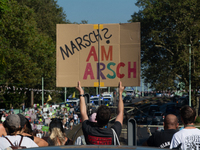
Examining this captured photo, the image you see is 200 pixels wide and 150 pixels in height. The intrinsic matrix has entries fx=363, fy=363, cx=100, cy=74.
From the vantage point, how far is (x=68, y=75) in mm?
6633

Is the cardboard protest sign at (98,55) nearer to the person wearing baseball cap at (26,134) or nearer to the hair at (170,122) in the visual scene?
the person wearing baseball cap at (26,134)

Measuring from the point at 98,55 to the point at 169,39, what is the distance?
110 feet

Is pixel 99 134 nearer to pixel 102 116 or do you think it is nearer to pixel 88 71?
pixel 102 116

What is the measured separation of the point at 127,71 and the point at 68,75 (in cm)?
108

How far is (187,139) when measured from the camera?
4.25 meters

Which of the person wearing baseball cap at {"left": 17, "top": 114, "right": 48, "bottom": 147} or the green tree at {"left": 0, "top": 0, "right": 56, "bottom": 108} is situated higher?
the green tree at {"left": 0, "top": 0, "right": 56, "bottom": 108}

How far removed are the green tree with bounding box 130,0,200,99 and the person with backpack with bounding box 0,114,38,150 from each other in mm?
32330

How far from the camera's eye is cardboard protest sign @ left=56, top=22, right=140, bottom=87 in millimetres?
6516

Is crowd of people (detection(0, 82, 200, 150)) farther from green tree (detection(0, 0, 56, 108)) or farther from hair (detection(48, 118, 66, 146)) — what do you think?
green tree (detection(0, 0, 56, 108))

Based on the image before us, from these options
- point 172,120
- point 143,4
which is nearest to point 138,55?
point 172,120

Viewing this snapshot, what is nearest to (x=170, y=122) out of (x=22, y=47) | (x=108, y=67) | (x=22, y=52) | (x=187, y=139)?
(x=187, y=139)

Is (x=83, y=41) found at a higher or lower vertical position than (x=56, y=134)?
higher

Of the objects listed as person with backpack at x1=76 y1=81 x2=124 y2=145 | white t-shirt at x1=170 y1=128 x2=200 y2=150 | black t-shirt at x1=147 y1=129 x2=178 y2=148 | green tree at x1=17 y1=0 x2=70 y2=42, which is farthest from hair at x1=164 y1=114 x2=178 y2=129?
green tree at x1=17 y1=0 x2=70 y2=42

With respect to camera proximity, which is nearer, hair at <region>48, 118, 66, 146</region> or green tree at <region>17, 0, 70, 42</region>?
hair at <region>48, 118, 66, 146</region>
